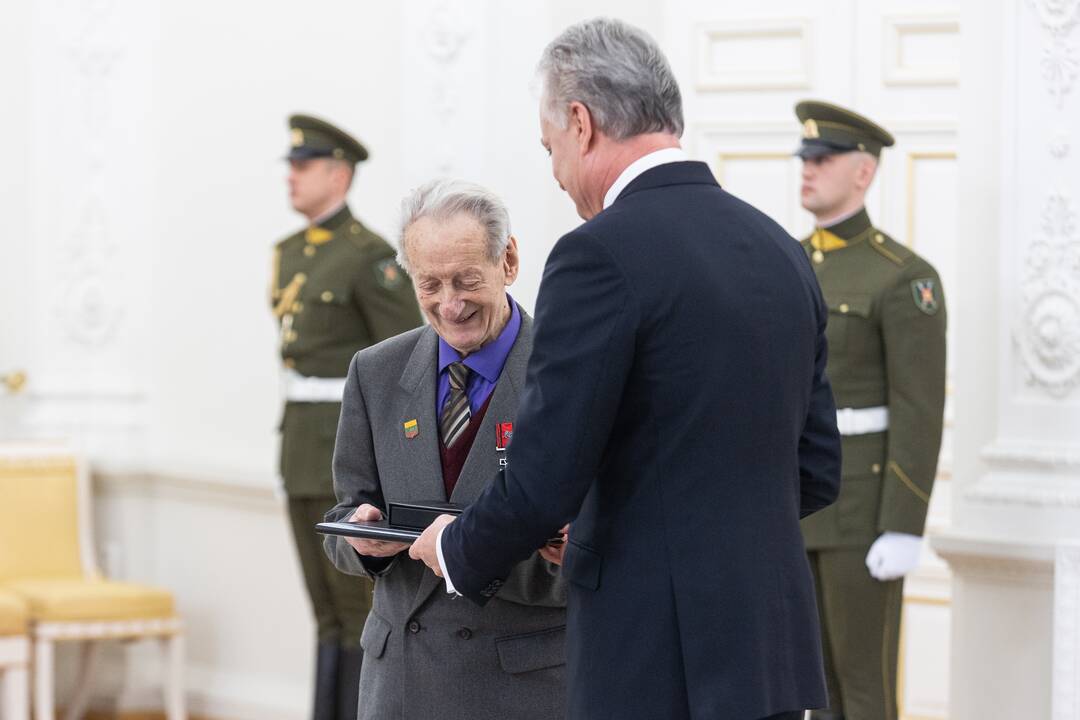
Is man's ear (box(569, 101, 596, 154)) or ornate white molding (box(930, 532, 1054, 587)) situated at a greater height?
man's ear (box(569, 101, 596, 154))

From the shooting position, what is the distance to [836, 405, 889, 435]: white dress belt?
12.3ft

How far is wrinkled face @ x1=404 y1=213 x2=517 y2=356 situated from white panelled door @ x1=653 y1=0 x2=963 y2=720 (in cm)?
248

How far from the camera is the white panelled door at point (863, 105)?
4.50m

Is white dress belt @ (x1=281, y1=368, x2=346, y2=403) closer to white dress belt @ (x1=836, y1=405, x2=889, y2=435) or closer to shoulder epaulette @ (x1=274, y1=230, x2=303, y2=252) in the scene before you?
shoulder epaulette @ (x1=274, y1=230, x2=303, y2=252)

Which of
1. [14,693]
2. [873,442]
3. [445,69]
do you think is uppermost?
[445,69]

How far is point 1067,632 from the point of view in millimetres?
3518

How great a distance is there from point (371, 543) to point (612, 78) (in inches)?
27.3

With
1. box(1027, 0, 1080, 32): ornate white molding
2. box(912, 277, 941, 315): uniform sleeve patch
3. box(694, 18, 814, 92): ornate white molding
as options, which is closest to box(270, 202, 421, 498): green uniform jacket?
box(694, 18, 814, 92): ornate white molding

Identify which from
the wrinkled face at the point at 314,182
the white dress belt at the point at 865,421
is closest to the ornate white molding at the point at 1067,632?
the white dress belt at the point at 865,421

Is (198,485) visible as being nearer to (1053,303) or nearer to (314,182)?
(314,182)

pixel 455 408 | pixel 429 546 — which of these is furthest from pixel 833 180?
pixel 429 546

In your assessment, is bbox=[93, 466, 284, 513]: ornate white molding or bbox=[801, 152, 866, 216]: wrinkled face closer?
bbox=[801, 152, 866, 216]: wrinkled face

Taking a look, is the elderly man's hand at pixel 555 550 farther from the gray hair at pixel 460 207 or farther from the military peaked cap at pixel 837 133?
the military peaked cap at pixel 837 133

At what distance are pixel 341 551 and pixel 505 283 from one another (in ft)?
1.44
